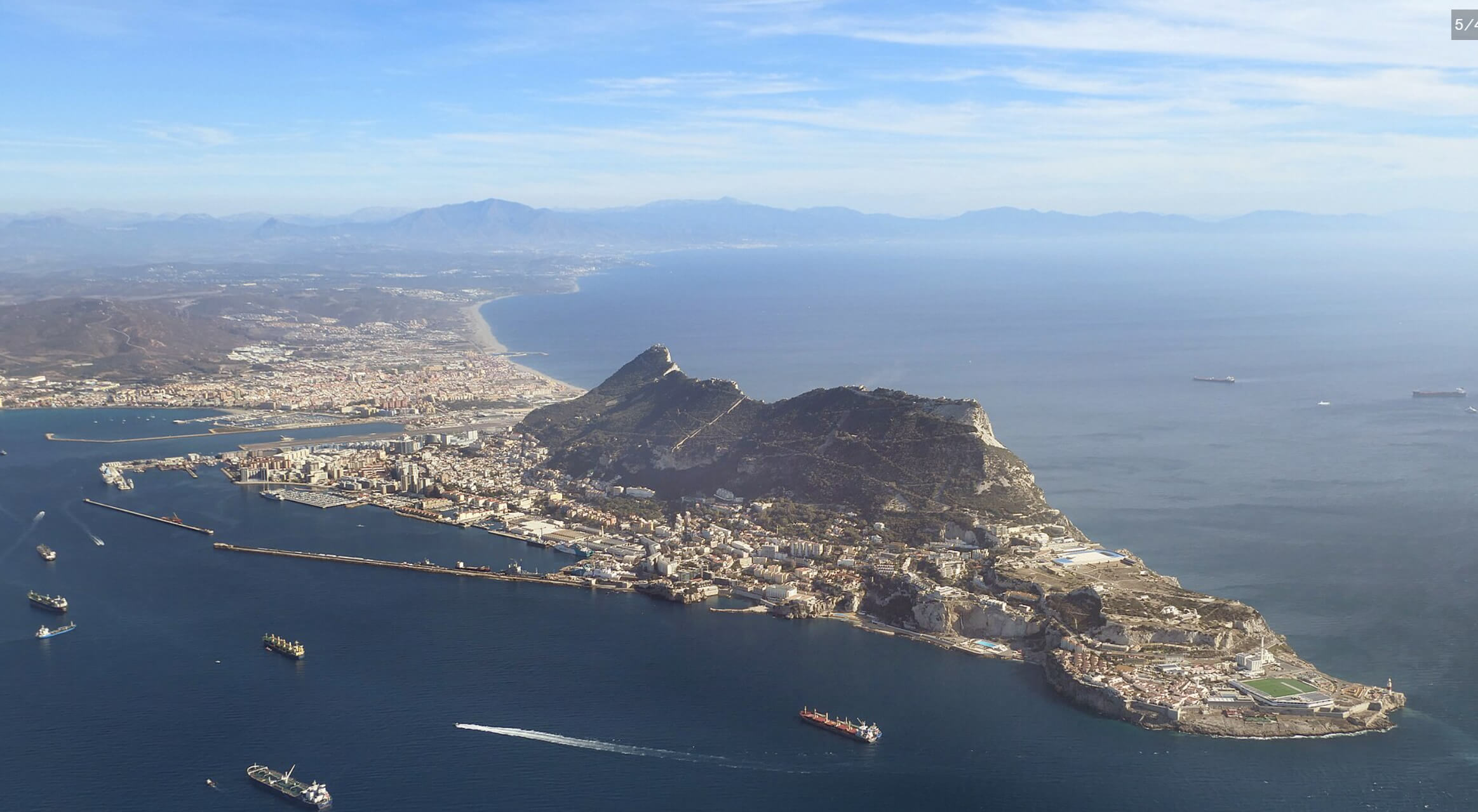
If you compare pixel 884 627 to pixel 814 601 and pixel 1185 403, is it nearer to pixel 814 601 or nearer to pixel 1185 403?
pixel 814 601

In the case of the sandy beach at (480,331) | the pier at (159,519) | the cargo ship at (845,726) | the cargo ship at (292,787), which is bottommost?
the cargo ship at (845,726)

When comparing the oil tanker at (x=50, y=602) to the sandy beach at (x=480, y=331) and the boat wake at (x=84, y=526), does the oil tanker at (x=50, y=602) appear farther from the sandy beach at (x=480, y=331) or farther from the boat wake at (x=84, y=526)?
the sandy beach at (x=480, y=331)

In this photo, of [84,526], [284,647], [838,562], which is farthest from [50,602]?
[838,562]

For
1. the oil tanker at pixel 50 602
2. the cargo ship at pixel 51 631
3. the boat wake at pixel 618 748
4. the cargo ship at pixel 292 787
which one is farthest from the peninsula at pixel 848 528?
the cargo ship at pixel 292 787

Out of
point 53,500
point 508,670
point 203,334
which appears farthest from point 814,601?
point 203,334

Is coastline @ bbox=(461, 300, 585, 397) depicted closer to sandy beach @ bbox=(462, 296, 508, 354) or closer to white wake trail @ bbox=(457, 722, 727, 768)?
sandy beach @ bbox=(462, 296, 508, 354)

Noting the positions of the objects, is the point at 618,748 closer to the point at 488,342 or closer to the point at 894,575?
the point at 894,575
